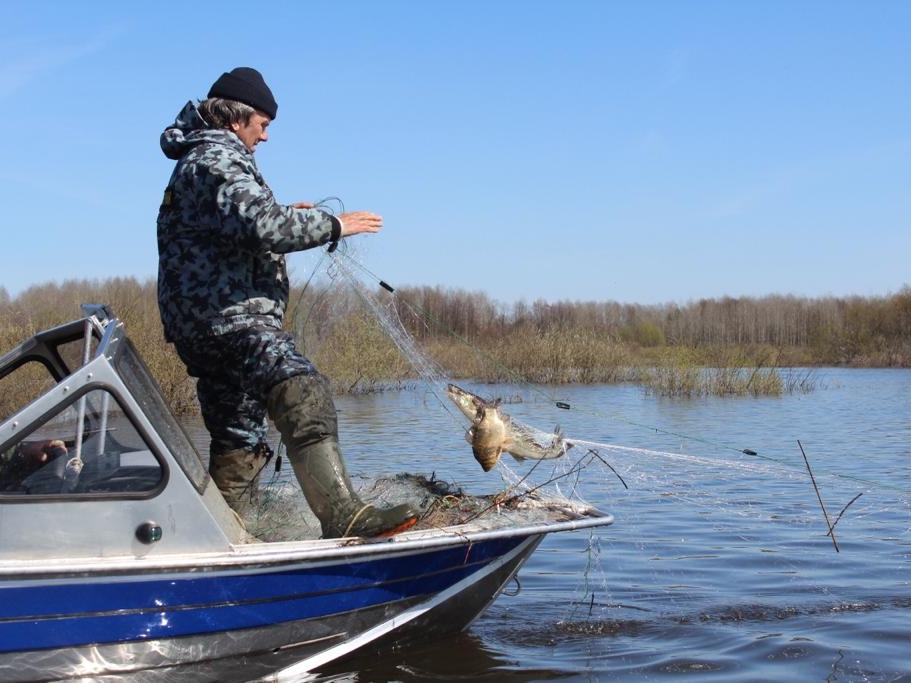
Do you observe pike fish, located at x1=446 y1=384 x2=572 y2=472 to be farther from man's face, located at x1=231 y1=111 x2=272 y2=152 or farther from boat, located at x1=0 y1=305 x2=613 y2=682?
man's face, located at x1=231 y1=111 x2=272 y2=152

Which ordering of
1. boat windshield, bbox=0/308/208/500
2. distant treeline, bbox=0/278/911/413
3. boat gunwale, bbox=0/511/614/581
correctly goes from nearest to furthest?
boat gunwale, bbox=0/511/614/581 → boat windshield, bbox=0/308/208/500 → distant treeline, bbox=0/278/911/413

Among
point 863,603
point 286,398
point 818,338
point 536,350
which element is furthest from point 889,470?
point 818,338

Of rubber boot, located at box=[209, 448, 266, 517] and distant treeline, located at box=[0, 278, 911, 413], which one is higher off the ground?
distant treeline, located at box=[0, 278, 911, 413]

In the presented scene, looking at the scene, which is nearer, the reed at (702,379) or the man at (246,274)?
the man at (246,274)

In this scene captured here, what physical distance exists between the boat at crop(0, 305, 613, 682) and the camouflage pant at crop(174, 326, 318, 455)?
32 cm

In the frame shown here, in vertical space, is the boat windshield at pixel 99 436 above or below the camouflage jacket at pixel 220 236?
below

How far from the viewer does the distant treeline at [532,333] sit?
9.23 meters

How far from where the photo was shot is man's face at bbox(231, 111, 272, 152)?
502 centimetres

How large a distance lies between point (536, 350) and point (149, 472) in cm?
2453

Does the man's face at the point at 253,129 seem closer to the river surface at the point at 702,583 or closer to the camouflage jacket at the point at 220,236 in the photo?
the camouflage jacket at the point at 220,236

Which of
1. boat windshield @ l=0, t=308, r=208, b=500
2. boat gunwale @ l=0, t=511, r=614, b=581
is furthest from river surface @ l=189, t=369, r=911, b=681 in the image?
boat windshield @ l=0, t=308, r=208, b=500

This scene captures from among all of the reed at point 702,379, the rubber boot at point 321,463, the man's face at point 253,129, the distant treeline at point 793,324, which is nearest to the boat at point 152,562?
the rubber boot at point 321,463

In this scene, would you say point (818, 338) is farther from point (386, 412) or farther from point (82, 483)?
point (82, 483)

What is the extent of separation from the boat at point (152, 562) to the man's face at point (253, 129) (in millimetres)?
1112
